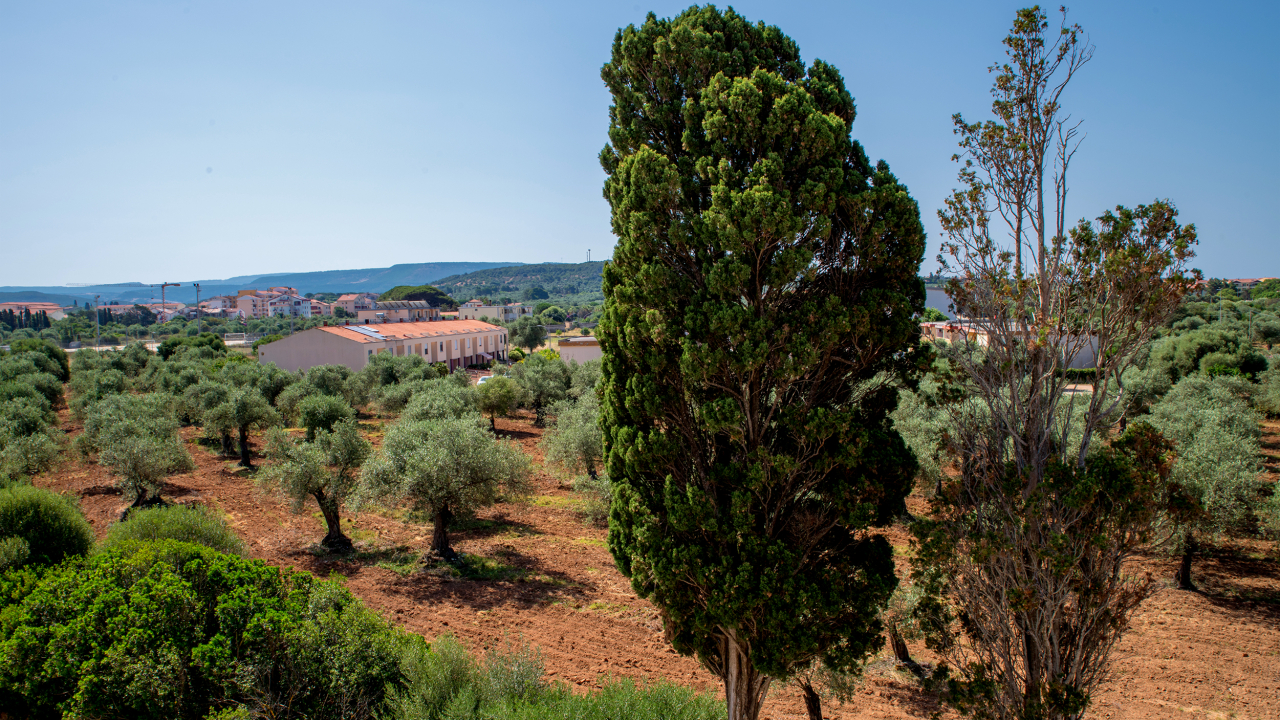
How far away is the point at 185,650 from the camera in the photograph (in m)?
8.16

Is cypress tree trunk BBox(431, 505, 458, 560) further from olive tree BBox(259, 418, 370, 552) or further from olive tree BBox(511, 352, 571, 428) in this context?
olive tree BBox(511, 352, 571, 428)

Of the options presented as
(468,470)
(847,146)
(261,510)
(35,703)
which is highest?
(847,146)

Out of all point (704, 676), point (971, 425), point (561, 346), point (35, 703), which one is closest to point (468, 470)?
point (704, 676)

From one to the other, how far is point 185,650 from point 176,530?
224 inches

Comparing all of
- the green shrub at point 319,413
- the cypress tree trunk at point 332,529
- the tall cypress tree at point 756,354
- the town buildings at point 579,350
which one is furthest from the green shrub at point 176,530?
the town buildings at point 579,350

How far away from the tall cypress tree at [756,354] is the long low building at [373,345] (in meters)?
48.7

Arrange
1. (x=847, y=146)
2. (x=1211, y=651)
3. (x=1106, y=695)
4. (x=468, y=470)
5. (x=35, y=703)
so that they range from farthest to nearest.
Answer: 1. (x=468, y=470)
2. (x=1211, y=651)
3. (x=1106, y=695)
4. (x=35, y=703)
5. (x=847, y=146)

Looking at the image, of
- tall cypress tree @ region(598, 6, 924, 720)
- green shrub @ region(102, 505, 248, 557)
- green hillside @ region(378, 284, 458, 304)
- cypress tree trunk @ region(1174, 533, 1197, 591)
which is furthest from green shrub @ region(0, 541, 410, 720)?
green hillside @ region(378, 284, 458, 304)

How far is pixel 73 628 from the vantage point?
323 inches

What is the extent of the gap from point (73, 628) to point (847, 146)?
Answer: 11.7 m

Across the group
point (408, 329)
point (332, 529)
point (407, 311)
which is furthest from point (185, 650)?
point (407, 311)

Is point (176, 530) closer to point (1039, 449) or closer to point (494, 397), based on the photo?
point (1039, 449)

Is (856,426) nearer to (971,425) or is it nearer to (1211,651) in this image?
(971,425)

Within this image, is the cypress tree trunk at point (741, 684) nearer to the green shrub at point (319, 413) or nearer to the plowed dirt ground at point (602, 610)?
the plowed dirt ground at point (602, 610)
